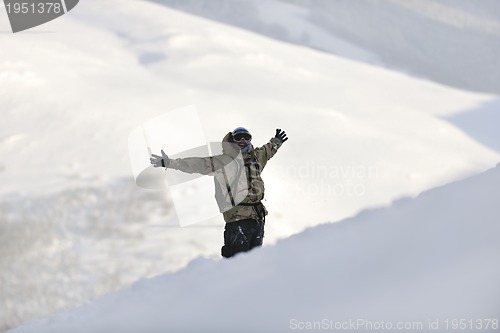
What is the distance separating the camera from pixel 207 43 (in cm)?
1895

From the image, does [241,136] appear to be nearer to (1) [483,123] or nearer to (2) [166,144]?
(2) [166,144]

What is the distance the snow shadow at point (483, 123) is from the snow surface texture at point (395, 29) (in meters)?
6.46

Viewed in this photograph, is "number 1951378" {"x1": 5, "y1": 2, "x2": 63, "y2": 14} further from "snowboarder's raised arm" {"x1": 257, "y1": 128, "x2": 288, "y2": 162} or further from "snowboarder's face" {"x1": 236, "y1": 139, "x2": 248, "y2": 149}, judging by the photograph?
"snowboarder's face" {"x1": 236, "y1": 139, "x2": 248, "y2": 149}

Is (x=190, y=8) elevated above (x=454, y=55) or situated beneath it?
elevated above

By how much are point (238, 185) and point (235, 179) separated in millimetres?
60

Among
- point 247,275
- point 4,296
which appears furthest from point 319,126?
point 247,275

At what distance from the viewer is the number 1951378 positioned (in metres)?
20.5

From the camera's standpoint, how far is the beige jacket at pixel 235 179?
5320 mm

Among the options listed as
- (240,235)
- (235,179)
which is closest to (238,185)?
(235,179)

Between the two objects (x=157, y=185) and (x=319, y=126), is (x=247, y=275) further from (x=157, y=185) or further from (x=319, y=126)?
(x=319, y=126)

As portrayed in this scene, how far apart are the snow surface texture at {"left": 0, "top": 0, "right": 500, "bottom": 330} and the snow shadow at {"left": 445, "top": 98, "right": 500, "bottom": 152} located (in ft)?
0.23

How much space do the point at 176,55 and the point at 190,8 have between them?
6553mm

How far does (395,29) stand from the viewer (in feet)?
92.9

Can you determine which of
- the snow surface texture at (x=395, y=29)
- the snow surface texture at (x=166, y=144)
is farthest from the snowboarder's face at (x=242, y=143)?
the snow surface texture at (x=395, y=29)
